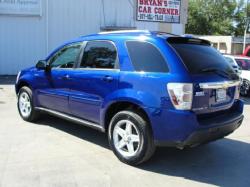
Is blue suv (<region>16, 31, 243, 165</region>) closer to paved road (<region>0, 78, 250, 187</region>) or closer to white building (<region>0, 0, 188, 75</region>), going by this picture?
paved road (<region>0, 78, 250, 187</region>)

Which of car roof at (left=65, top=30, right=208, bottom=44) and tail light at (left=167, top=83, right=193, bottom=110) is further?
car roof at (left=65, top=30, right=208, bottom=44)

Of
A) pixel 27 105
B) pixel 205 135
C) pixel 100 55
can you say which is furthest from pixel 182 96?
pixel 27 105

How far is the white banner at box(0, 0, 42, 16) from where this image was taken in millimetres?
16812

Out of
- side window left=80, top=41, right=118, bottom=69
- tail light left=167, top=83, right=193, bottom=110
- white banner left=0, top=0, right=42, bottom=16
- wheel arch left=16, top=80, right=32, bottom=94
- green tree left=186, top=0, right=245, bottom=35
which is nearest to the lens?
tail light left=167, top=83, right=193, bottom=110

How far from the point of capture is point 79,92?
20.4 feet

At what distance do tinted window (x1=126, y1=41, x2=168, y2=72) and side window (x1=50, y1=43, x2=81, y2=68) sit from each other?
134 cm

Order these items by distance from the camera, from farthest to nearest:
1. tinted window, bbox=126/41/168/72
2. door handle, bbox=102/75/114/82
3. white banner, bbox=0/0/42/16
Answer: white banner, bbox=0/0/42/16
door handle, bbox=102/75/114/82
tinted window, bbox=126/41/168/72

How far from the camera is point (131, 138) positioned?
5.40 m

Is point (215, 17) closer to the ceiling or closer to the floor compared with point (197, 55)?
closer to the ceiling

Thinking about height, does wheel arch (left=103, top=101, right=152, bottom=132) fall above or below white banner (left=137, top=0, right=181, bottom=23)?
below

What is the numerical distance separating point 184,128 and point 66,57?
2851mm

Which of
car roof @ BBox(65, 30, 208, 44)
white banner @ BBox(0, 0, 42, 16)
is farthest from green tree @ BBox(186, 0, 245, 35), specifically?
car roof @ BBox(65, 30, 208, 44)

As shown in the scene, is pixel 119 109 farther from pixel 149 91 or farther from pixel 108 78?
pixel 149 91

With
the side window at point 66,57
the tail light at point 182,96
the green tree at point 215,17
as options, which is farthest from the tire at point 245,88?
the green tree at point 215,17
